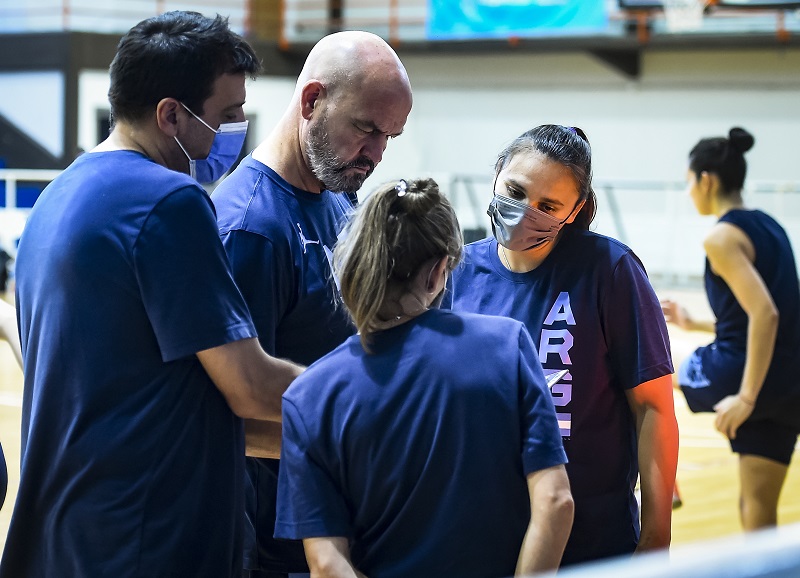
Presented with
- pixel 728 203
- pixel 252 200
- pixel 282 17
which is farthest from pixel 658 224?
pixel 252 200

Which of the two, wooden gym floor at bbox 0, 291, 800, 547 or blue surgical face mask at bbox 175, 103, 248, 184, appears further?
wooden gym floor at bbox 0, 291, 800, 547

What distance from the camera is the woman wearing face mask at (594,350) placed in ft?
6.76

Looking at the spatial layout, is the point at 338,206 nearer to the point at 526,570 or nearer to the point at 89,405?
the point at 89,405

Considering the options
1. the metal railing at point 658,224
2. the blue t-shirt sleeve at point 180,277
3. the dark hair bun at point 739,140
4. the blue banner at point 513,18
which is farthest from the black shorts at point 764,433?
the blue banner at point 513,18

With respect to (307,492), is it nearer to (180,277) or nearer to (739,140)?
(180,277)

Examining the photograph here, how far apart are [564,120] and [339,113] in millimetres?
12372

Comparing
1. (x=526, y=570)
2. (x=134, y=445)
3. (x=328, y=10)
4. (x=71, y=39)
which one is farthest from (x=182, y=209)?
(x=328, y=10)

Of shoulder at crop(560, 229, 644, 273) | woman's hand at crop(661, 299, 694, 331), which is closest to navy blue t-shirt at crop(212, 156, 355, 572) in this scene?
shoulder at crop(560, 229, 644, 273)

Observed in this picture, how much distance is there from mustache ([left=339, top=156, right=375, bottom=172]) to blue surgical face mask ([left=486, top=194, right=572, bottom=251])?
29cm

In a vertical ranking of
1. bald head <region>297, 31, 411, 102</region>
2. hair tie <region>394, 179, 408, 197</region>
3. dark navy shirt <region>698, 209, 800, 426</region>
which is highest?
bald head <region>297, 31, 411, 102</region>

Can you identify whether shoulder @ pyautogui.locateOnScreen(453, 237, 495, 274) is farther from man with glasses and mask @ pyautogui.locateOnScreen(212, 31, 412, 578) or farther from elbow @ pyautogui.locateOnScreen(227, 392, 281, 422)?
elbow @ pyautogui.locateOnScreen(227, 392, 281, 422)

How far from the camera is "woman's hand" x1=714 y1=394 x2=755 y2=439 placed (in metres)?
3.60

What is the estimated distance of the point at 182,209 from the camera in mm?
1694

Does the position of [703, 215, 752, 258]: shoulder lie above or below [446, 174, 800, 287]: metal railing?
above
